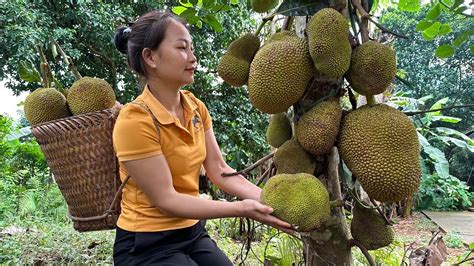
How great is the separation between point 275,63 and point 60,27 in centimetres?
394

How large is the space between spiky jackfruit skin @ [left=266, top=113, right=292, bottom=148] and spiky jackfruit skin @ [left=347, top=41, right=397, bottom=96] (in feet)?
0.66

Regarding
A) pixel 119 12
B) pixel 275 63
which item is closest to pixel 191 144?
pixel 275 63

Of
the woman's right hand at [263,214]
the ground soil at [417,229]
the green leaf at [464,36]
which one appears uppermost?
the green leaf at [464,36]

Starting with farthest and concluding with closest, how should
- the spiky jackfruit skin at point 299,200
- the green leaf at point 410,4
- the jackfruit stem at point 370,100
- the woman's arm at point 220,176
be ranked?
the green leaf at point 410,4, the woman's arm at point 220,176, the jackfruit stem at point 370,100, the spiky jackfruit skin at point 299,200

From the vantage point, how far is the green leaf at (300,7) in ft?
2.75

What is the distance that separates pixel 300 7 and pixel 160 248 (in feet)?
1.97

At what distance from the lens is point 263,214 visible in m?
0.76

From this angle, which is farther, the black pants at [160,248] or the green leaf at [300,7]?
the black pants at [160,248]

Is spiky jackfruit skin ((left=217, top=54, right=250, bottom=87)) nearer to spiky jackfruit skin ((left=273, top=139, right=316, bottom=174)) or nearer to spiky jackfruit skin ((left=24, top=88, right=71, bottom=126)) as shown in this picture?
spiky jackfruit skin ((left=273, top=139, right=316, bottom=174))

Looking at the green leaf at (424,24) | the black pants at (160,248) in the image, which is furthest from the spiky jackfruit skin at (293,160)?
the green leaf at (424,24)

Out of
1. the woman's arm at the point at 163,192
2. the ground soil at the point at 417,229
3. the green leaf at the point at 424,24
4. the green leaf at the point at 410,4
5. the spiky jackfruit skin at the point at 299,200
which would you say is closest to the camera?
the spiky jackfruit skin at the point at 299,200

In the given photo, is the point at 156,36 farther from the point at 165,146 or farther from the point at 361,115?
the point at 361,115

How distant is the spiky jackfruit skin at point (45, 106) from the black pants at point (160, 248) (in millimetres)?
370

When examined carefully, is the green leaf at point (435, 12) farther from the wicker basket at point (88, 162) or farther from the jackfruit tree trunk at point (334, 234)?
the wicker basket at point (88, 162)
